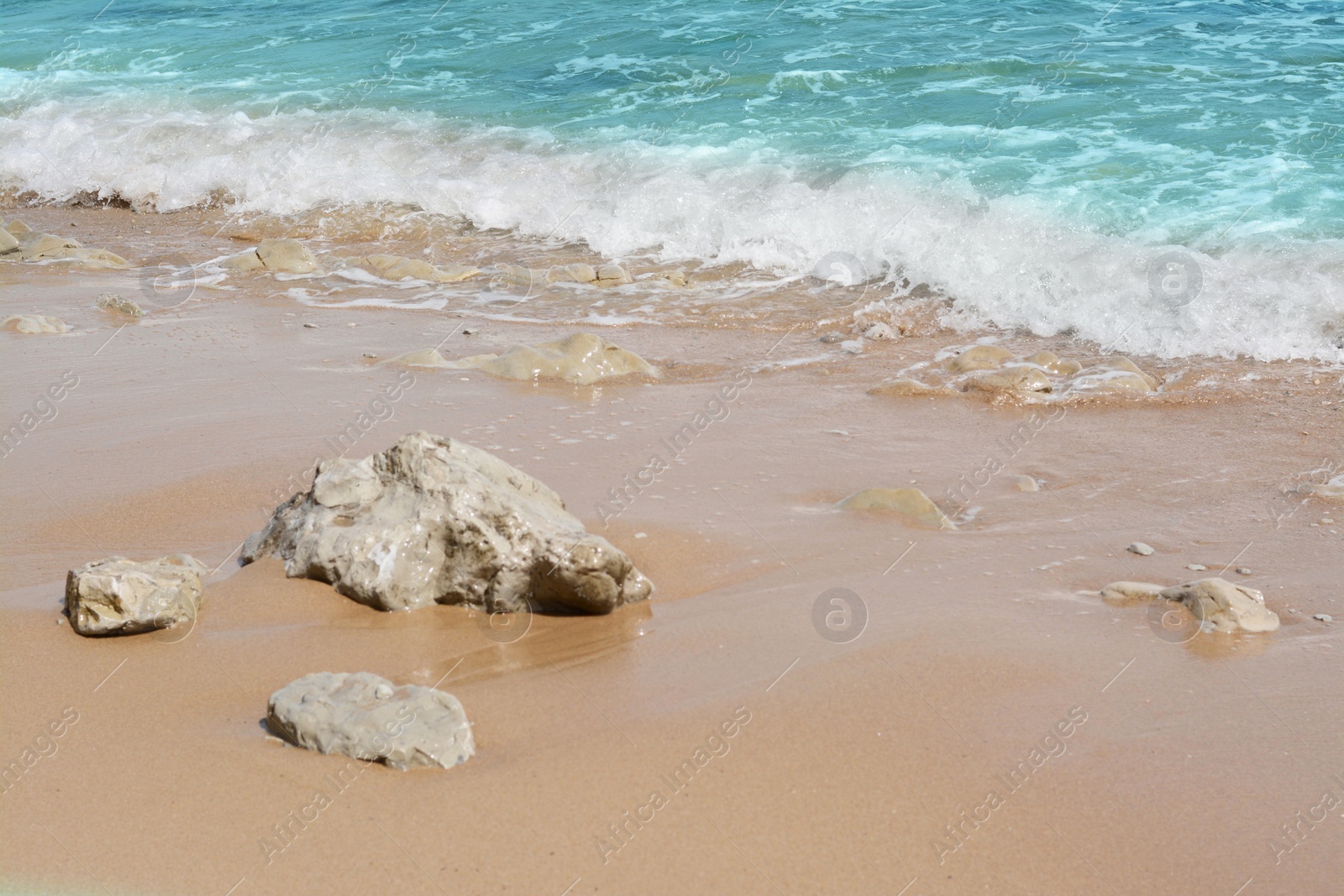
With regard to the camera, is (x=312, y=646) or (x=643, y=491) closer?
(x=312, y=646)

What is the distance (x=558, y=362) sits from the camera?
A: 5.86 meters

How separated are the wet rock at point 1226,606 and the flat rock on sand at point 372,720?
2374 millimetres

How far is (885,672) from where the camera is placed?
10.3ft

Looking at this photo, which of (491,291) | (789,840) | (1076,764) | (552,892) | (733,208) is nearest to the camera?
(552,892)

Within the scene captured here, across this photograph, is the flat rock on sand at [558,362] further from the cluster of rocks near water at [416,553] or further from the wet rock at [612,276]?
the cluster of rocks near water at [416,553]

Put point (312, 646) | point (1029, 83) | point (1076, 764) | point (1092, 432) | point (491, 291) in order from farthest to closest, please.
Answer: point (1029, 83), point (491, 291), point (1092, 432), point (312, 646), point (1076, 764)

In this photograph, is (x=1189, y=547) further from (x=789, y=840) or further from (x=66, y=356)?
(x=66, y=356)

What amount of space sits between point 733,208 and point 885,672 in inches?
256

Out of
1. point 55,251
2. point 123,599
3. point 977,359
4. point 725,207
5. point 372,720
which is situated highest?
point 123,599

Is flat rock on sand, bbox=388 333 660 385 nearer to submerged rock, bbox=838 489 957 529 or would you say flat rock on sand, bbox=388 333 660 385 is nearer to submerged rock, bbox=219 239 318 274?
submerged rock, bbox=838 489 957 529

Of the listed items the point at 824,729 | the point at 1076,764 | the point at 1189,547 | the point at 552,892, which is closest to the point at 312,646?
the point at 552,892

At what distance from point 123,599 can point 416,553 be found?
0.81 metres

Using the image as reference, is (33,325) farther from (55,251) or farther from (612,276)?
(612,276)

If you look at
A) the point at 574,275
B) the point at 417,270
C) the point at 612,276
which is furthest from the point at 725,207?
the point at 417,270
